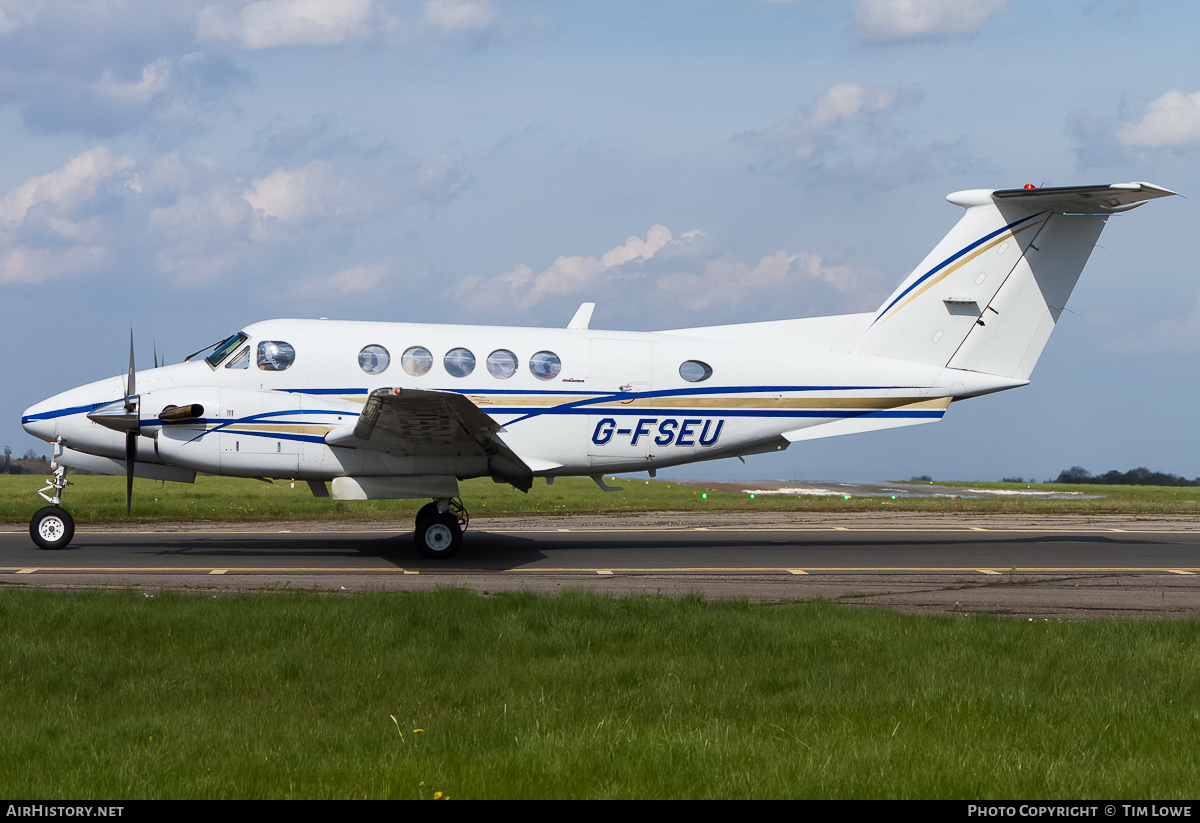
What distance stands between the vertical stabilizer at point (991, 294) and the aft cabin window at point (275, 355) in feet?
29.8

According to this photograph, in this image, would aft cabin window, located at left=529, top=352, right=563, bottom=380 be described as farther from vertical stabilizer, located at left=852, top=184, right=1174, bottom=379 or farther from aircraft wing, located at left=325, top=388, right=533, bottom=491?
vertical stabilizer, located at left=852, top=184, right=1174, bottom=379

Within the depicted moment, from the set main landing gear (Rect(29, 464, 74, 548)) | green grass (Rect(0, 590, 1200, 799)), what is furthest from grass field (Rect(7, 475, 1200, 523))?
green grass (Rect(0, 590, 1200, 799))

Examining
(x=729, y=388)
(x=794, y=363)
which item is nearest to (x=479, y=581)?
(x=729, y=388)

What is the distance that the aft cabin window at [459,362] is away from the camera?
573 inches

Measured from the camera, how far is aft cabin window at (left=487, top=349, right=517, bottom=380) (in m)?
14.7

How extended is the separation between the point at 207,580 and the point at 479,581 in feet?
11.0

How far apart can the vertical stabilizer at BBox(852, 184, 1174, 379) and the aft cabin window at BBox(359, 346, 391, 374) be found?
301 inches

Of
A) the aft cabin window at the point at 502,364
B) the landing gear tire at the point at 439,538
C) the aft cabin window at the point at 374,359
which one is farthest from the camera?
the aft cabin window at the point at 502,364

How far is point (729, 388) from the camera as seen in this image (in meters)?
15.3

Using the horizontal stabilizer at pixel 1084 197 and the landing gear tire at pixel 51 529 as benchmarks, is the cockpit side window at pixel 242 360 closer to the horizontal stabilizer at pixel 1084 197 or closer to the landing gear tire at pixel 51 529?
the landing gear tire at pixel 51 529

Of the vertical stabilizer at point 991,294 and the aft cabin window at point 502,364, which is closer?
the aft cabin window at point 502,364

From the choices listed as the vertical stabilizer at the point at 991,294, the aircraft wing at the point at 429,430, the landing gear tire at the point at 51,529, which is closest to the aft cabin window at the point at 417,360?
the aircraft wing at the point at 429,430

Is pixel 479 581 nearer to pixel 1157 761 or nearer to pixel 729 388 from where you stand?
pixel 729 388

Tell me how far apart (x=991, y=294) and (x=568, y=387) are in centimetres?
730
